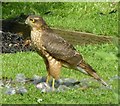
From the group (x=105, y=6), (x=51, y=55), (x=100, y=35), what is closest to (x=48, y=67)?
(x=51, y=55)

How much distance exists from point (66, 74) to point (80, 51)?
255 cm

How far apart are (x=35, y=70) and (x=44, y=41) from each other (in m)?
1.91

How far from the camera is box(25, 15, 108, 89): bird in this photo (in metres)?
8.67

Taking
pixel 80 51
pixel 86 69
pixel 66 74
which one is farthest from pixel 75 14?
pixel 86 69

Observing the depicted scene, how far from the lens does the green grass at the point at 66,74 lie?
8234 millimetres

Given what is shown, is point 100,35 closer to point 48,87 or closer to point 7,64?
point 7,64

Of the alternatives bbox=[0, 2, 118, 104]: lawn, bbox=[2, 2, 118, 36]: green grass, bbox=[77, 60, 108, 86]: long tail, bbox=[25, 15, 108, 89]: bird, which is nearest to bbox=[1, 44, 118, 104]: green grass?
bbox=[0, 2, 118, 104]: lawn

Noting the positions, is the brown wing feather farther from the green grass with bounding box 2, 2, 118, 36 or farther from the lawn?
the green grass with bounding box 2, 2, 118, 36

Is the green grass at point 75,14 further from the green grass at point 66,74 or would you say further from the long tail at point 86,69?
the long tail at point 86,69

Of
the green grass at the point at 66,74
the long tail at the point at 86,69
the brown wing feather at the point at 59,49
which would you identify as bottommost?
the green grass at the point at 66,74


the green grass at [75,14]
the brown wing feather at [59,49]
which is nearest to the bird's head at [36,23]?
the brown wing feather at [59,49]

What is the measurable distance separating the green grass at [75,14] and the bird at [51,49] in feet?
15.5

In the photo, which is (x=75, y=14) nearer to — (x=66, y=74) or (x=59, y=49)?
(x=66, y=74)

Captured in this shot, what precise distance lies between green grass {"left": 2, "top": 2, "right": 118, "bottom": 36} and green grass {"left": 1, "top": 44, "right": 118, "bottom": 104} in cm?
159
